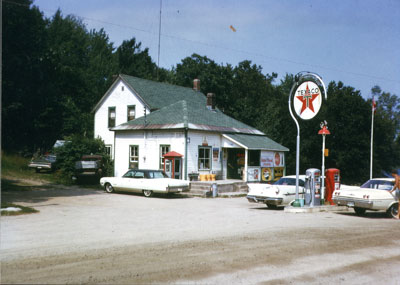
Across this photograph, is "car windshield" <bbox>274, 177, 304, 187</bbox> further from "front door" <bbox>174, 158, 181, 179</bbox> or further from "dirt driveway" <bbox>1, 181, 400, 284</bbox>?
"front door" <bbox>174, 158, 181, 179</bbox>

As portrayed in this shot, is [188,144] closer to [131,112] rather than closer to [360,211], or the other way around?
[131,112]

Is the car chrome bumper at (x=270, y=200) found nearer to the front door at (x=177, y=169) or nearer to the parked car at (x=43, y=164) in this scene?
the front door at (x=177, y=169)

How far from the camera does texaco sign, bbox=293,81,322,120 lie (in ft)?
57.3

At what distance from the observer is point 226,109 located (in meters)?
52.8

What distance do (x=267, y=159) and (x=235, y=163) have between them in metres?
2.54

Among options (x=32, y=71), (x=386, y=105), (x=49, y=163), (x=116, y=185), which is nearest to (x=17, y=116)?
(x=32, y=71)

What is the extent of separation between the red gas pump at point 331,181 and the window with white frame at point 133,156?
15379mm

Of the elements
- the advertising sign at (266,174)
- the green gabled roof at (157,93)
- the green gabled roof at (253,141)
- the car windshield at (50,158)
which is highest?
the green gabled roof at (157,93)

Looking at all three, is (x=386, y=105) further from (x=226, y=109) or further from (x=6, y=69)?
(x=6, y=69)

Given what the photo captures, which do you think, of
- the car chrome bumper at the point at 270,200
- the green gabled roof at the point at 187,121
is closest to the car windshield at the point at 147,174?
A: the green gabled roof at the point at 187,121

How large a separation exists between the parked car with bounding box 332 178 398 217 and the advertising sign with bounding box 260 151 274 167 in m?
14.6

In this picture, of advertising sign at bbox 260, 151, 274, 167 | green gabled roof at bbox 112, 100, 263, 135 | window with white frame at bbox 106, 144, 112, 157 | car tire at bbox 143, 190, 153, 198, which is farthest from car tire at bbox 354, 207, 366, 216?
window with white frame at bbox 106, 144, 112, 157

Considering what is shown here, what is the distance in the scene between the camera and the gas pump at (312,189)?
683 inches

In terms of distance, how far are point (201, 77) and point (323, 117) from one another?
634 inches
